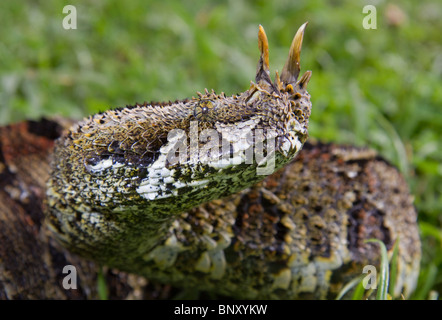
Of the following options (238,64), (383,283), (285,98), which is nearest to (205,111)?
(285,98)

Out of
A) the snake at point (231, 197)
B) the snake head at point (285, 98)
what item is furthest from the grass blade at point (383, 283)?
the snake head at point (285, 98)

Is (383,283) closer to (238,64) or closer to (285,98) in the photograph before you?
(285,98)

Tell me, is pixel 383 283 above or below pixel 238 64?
below

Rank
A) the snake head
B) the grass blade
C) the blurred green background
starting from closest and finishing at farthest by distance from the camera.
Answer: the snake head, the grass blade, the blurred green background

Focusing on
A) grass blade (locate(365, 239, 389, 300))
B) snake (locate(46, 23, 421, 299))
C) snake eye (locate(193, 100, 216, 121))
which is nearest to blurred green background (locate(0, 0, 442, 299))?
snake (locate(46, 23, 421, 299))

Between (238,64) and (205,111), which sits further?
(238,64)

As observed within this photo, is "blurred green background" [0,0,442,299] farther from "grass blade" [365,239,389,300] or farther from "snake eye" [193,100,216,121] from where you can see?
"snake eye" [193,100,216,121]
